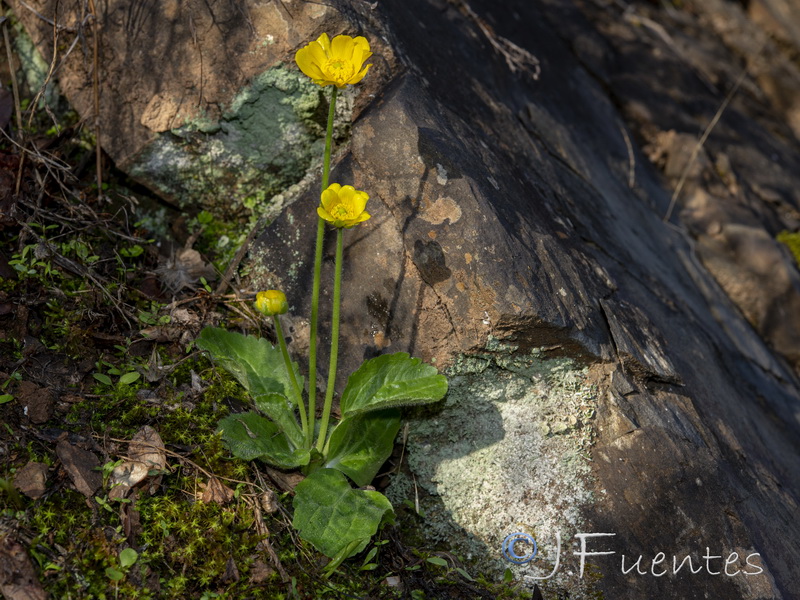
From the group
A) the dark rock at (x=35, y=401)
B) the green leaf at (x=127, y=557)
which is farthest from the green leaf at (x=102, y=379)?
the green leaf at (x=127, y=557)

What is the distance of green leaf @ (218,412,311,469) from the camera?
2.32 meters

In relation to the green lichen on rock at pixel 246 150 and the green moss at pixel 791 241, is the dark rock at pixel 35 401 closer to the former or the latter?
the green lichen on rock at pixel 246 150

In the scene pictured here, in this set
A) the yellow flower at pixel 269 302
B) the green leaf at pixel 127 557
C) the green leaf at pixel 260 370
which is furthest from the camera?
the green leaf at pixel 260 370

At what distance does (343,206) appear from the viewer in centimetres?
232

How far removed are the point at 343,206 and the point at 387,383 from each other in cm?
65

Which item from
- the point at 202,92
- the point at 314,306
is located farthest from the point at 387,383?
the point at 202,92

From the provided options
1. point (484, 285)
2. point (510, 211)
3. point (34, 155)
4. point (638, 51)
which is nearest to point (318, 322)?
point (484, 285)

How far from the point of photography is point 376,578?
2359 mm

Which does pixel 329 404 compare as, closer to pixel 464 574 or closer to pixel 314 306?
pixel 314 306

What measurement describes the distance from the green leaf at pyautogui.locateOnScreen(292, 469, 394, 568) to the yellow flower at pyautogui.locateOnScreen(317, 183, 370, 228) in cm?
89

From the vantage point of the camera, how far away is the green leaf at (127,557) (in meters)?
2.07

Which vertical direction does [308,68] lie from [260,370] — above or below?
above

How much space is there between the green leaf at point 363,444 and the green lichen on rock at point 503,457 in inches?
6.8

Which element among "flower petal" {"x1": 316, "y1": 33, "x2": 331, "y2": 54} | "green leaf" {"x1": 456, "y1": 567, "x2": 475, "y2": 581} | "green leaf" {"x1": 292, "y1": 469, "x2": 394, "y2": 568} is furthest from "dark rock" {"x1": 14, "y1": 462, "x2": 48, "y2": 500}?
"flower petal" {"x1": 316, "y1": 33, "x2": 331, "y2": 54}
